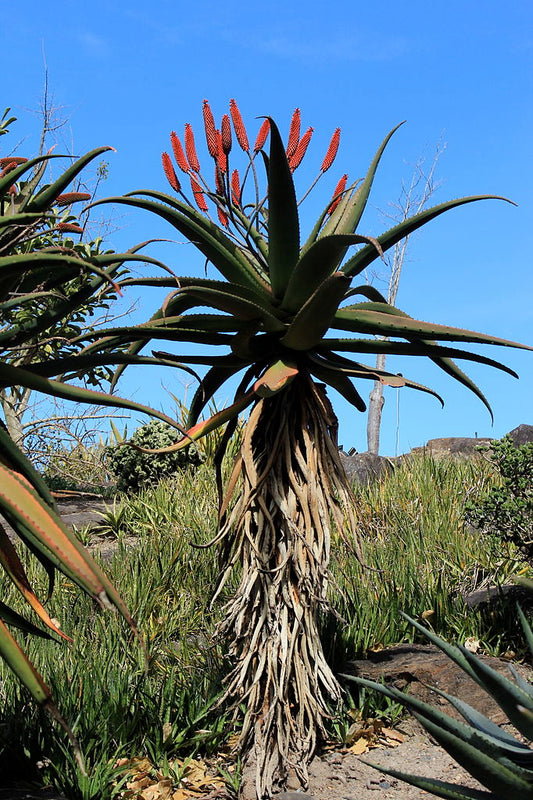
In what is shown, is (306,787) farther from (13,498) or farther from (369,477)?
(369,477)

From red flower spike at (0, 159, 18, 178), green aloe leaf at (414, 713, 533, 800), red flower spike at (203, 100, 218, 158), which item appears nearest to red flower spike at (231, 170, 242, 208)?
red flower spike at (203, 100, 218, 158)

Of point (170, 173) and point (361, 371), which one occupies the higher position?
point (170, 173)

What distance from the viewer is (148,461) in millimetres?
11797

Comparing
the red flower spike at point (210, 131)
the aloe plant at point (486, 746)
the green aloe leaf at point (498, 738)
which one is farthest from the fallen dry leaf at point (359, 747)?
the red flower spike at point (210, 131)

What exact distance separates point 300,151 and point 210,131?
0.53 metres

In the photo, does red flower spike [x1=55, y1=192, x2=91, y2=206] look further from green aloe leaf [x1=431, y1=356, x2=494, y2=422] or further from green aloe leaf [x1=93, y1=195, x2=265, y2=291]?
green aloe leaf [x1=431, y1=356, x2=494, y2=422]

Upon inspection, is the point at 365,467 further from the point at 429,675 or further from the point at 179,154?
the point at 179,154

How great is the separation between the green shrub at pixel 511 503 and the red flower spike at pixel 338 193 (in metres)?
2.76

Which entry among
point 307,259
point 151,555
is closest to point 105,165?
point 151,555

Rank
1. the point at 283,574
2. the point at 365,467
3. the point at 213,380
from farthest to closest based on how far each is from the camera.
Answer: the point at 365,467 < the point at 213,380 < the point at 283,574

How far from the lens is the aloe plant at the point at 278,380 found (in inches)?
167

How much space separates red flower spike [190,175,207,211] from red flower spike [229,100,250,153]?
35cm

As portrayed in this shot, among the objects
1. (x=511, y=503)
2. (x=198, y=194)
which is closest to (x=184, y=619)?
(x=511, y=503)

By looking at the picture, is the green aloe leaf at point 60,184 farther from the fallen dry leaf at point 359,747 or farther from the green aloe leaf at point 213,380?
the fallen dry leaf at point 359,747
